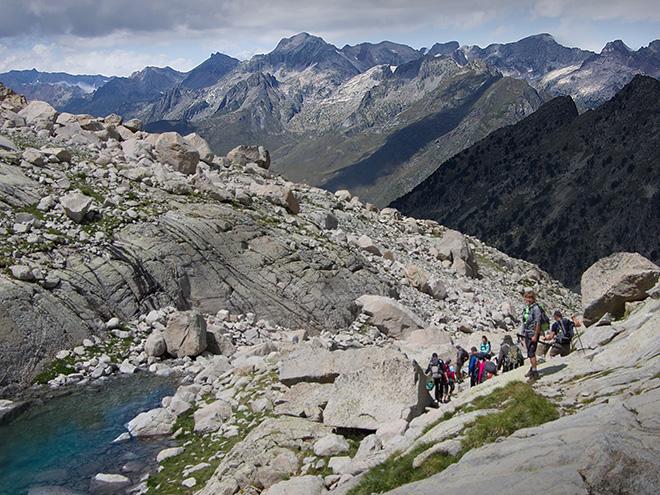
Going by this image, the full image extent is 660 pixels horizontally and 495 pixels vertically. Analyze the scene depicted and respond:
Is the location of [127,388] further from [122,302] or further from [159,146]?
[159,146]

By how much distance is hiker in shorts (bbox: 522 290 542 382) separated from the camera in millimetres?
18125

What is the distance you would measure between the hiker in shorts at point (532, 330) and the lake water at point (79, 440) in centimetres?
1445

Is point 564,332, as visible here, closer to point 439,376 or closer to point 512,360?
point 512,360

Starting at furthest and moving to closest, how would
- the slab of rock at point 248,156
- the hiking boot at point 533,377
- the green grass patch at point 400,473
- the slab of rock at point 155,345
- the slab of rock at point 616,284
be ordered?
the slab of rock at point 248,156
the slab of rock at point 155,345
the slab of rock at point 616,284
the hiking boot at point 533,377
the green grass patch at point 400,473

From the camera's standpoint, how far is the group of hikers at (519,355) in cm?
1869

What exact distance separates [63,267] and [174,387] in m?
10.6

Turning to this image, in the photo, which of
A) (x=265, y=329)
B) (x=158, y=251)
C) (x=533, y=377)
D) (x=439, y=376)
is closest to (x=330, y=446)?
(x=533, y=377)

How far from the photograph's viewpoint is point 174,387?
89.7 feet

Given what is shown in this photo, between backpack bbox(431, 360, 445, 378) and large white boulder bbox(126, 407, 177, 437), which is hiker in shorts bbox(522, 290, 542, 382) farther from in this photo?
large white boulder bbox(126, 407, 177, 437)

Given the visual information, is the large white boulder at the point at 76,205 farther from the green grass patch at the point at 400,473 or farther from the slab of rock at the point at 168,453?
the green grass patch at the point at 400,473

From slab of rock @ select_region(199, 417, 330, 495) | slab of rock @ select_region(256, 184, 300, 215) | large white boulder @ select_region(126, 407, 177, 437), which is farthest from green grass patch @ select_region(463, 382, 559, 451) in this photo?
slab of rock @ select_region(256, 184, 300, 215)

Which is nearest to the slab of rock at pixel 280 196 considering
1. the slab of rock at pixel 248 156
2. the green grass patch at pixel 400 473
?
the slab of rock at pixel 248 156

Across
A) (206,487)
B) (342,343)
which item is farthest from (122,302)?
(206,487)

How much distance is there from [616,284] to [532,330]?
940 centimetres
